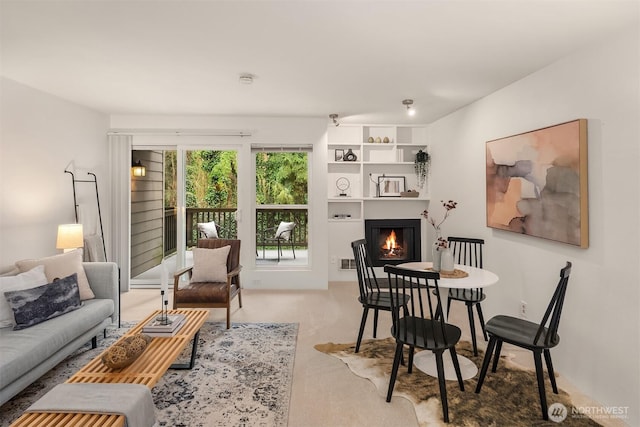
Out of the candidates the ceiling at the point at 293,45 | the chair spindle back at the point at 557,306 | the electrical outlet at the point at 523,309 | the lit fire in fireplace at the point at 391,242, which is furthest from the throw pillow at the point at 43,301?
the lit fire in fireplace at the point at 391,242

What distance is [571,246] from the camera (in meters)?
2.58

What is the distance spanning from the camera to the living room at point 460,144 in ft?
7.11

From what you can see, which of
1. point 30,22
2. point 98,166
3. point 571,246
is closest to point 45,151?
point 98,166

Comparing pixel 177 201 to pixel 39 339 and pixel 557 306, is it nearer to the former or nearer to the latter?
pixel 39 339

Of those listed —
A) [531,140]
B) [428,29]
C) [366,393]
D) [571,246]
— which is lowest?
[366,393]

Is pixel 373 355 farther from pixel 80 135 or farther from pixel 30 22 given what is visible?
pixel 80 135

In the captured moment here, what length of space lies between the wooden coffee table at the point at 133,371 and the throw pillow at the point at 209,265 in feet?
2.60

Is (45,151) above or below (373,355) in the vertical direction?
above

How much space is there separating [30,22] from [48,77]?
1228mm

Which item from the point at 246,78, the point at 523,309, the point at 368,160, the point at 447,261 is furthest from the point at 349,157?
the point at 523,309

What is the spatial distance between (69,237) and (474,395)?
162 inches

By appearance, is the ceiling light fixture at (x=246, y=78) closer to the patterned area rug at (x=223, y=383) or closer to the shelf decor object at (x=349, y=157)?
the shelf decor object at (x=349, y=157)

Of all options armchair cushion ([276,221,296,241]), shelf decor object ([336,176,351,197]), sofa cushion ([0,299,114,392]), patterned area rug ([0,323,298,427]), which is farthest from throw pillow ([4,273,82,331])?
shelf decor object ([336,176,351,197])

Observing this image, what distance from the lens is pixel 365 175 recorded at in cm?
549
